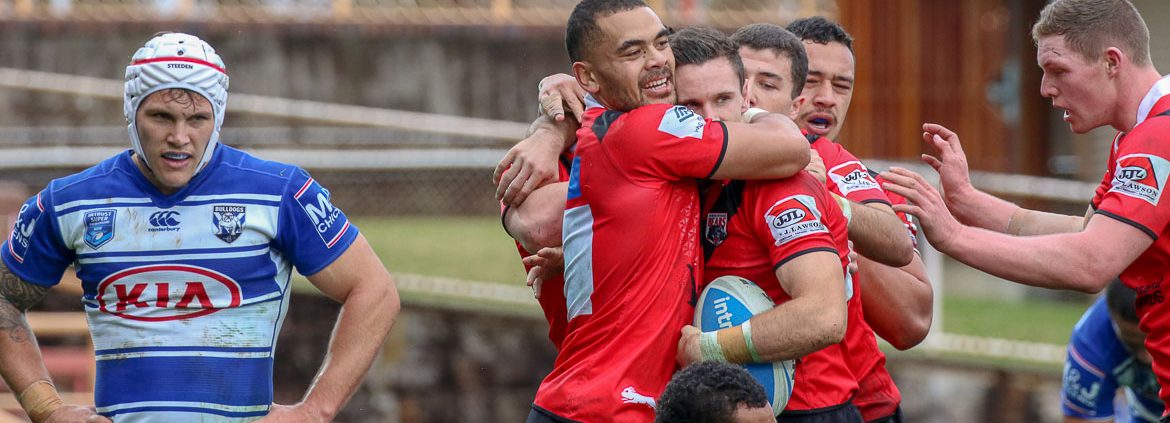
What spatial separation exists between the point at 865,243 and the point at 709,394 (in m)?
0.86

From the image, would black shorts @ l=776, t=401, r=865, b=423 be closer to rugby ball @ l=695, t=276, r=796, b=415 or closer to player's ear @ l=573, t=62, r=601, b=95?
rugby ball @ l=695, t=276, r=796, b=415

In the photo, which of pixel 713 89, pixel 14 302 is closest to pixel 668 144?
pixel 713 89

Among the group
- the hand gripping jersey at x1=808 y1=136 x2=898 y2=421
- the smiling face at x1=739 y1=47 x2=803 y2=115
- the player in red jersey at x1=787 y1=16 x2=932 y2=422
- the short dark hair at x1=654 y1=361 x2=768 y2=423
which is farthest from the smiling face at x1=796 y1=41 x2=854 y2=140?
the short dark hair at x1=654 y1=361 x2=768 y2=423

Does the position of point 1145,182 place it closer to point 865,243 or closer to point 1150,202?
point 1150,202

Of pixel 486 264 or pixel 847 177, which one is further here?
pixel 486 264

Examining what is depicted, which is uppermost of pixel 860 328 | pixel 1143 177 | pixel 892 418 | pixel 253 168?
pixel 253 168

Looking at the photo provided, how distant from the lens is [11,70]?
50.1ft

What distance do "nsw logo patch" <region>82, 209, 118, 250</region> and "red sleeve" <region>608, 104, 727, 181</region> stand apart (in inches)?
65.0

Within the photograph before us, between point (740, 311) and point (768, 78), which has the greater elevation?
point (768, 78)

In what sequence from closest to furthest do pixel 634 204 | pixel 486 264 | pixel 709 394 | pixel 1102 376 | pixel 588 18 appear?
pixel 709 394, pixel 634 204, pixel 588 18, pixel 1102 376, pixel 486 264

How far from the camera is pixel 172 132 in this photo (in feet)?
15.6

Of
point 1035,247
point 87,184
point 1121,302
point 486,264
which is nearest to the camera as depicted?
point 87,184

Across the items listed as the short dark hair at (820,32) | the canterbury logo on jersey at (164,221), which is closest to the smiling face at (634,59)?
the short dark hair at (820,32)

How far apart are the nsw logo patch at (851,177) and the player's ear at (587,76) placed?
0.94 meters
